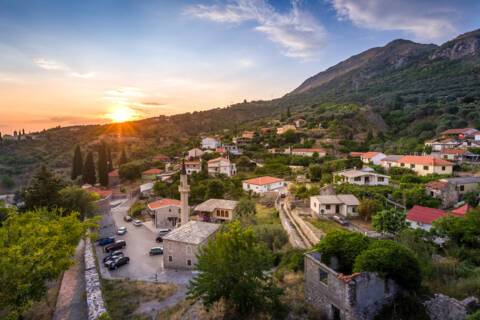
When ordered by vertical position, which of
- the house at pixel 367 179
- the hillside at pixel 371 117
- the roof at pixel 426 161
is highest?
the hillside at pixel 371 117

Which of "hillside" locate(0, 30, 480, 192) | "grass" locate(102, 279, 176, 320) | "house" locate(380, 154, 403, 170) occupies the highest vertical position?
"hillside" locate(0, 30, 480, 192)

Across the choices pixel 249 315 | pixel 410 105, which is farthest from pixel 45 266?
pixel 410 105

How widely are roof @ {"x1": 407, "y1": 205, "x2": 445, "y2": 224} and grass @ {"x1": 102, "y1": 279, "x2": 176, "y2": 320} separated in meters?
19.2

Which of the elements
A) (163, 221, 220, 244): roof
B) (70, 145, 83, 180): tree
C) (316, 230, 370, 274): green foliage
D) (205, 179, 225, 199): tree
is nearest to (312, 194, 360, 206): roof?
(163, 221, 220, 244): roof

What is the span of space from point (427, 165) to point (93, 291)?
37.4 metres

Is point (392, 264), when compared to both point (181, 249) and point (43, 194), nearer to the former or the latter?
point (181, 249)

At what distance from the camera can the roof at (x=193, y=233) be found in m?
22.0

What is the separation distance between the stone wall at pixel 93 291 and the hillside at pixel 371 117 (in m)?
52.2

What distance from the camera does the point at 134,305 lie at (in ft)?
49.6

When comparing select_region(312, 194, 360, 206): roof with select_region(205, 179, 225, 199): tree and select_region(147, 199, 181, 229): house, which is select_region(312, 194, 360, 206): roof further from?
select_region(147, 199, 181, 229): house

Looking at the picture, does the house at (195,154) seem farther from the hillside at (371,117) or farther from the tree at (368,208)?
the tree at (368,208)

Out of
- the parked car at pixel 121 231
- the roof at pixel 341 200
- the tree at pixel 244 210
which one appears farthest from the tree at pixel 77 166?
the roof at pixel 341 200

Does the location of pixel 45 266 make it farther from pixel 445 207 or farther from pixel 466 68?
pixel 466 68

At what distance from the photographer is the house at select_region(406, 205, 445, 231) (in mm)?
21781
